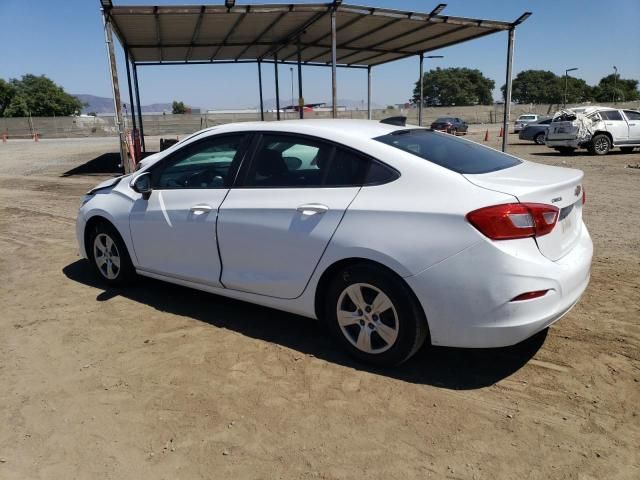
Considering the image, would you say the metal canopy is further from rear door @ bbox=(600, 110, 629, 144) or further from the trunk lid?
the trunk lid

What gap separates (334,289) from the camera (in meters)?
3.21

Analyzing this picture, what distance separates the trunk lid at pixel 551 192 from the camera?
2.82m

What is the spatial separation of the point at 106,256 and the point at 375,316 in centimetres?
295

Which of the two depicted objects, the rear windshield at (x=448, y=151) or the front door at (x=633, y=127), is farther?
the front door at (x=633, y=127)

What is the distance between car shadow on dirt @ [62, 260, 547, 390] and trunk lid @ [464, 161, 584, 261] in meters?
0.86

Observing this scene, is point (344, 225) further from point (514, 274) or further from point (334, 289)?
point (514, 274)

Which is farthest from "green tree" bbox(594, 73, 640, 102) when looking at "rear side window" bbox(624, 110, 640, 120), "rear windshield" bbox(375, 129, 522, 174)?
"rear windshield" bbox(375, 129, 522, 174)

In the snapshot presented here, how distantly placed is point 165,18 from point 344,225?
36.9 feet

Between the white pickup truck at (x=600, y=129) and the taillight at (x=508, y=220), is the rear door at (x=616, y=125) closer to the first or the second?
the white pickup truck at (x=600, y=129)

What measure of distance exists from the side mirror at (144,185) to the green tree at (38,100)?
82.4 m

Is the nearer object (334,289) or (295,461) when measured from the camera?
(295,461)

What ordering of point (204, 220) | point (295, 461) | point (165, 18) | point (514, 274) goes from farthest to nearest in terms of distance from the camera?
point (165, 18) → point (204, 220) → point (514, 274) → point (295, 461)

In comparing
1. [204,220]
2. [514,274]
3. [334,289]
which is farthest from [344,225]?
[204,220]

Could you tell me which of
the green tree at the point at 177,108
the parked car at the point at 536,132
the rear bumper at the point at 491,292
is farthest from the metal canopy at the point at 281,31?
the green tree at the point at 177,108
